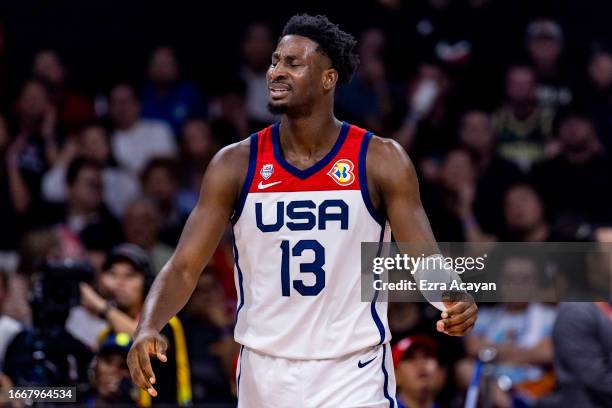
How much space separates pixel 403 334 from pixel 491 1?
3794 mm

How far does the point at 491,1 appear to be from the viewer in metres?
9.60

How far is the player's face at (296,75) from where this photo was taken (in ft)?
14.2

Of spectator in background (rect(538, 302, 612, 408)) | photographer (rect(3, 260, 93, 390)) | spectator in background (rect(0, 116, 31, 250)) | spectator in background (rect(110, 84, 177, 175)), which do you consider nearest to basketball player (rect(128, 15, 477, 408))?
photographer (rect(3, 260, 93, 390))

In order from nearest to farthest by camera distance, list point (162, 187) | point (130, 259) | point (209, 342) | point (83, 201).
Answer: point (130, 259)
point (209, 342)
point (83, 201)
point (162, 187)

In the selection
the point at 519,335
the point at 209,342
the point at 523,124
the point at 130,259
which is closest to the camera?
the point at 130,259

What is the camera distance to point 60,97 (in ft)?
30.5

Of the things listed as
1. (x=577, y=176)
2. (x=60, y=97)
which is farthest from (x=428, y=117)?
(x=60, y=97)

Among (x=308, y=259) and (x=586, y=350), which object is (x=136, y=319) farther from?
(x=586, y=350)

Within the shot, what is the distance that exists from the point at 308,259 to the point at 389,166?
45 cm

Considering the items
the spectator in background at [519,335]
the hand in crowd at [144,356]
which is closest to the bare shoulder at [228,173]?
the hand in crowd at [144,356]

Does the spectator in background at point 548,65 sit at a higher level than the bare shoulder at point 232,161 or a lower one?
higher

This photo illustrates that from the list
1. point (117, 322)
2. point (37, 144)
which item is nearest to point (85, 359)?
point (117, 322)

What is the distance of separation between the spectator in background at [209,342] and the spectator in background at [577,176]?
2617 mm

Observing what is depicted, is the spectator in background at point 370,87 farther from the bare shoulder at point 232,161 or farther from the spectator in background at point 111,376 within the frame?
the bare shoulder at point 232,161
